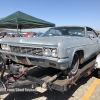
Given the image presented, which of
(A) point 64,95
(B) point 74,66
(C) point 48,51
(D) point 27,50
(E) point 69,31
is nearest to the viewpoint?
(C) point 48,51

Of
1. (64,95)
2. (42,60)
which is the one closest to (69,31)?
(42,60)

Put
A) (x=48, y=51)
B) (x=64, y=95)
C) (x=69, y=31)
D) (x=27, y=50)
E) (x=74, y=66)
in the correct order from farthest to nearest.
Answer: (x=69, y=31) < (x=64, y=95) < (x=74, y=66) < (x=27, y=50) < (x=48, y=51)

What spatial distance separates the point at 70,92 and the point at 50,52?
1.51m

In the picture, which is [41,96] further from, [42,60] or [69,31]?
[69,31]

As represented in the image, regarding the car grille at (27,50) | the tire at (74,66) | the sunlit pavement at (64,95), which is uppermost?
the car grille at (27,50)

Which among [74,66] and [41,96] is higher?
[74,66]

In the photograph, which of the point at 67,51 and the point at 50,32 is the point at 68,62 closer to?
the point at 67,51

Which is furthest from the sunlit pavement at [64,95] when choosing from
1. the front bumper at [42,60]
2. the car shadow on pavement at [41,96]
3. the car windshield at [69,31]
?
the car windshield at [69,31]

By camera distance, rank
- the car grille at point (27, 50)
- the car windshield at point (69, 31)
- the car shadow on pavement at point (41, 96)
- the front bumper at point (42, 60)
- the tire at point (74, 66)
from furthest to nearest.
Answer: the car windshield at point (69, 31) < the car shadow on pavement at point (41, 96) < the tire at point (74, 66) < the car grille at point (27, 50) < the front bumper at point (42, 60)

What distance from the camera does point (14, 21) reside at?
1023 centimetres

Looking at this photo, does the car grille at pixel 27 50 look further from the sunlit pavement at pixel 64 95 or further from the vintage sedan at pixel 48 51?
the sunlit pavement at pixel 64 95

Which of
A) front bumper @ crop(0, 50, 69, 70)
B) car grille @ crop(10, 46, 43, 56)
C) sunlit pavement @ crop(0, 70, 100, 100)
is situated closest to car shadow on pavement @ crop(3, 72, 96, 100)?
sunlit pavement @ crop(0, 70, 100, 100)

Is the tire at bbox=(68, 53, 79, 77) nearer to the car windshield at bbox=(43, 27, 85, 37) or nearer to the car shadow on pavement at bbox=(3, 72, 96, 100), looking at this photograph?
the car shadow on pavement at bbox=(3, 72, 96, 100)

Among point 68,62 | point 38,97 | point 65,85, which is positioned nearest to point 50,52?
point 68,62
